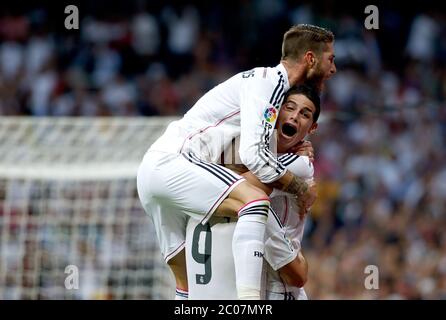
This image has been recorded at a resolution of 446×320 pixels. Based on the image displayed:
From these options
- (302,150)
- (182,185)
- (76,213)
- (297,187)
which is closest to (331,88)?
(76,213)

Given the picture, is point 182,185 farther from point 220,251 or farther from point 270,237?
point 270,237

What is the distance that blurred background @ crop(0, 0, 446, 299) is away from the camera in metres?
10.2

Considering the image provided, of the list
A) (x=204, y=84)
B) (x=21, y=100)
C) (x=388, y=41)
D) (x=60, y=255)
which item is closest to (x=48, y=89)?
(x=21, y=100)

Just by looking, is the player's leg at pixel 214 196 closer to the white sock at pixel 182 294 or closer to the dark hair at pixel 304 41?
the white sock at pixel 182 294

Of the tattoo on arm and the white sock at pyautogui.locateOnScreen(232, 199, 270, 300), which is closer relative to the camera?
the white sock at pyautogui.locateOnScreen(232, 199, 270, 300)

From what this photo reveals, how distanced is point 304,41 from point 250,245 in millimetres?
1024

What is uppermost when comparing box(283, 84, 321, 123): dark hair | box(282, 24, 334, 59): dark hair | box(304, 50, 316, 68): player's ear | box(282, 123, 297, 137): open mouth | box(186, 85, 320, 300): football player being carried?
box(282, 24, 334, 59): dark hair

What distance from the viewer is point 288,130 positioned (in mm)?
5559

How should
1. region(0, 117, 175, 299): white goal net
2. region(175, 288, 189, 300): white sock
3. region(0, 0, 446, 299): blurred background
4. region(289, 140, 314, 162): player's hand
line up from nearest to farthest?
region(289, 140, 314, 162): player's hand → region(175, 288, 189, 300): white sock → region(0, 117, 175, 299): white goal net → region(0, 0, 446, 299): blurred background

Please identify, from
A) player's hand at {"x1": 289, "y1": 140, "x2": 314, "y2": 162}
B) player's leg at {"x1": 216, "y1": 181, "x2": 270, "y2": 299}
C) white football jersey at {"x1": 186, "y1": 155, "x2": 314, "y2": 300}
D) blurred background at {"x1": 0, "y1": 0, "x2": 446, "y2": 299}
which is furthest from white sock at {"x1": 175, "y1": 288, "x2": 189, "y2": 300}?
blurred background at {"x1": 0, "y1": 0, "x2": 446, "y2": 299}

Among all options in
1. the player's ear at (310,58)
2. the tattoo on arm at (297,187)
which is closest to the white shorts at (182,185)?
the tattoo on arm at (297,187)

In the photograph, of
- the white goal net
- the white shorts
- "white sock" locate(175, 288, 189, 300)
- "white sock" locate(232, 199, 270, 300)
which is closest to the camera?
"white sock" locate(232, 199, 270, 300)

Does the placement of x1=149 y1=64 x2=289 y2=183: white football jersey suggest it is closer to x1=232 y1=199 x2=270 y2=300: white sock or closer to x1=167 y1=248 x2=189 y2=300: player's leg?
x1=232 y1=199 x2=270 y2=300: white sock

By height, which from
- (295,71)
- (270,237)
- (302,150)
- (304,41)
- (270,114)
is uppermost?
(304,41)
